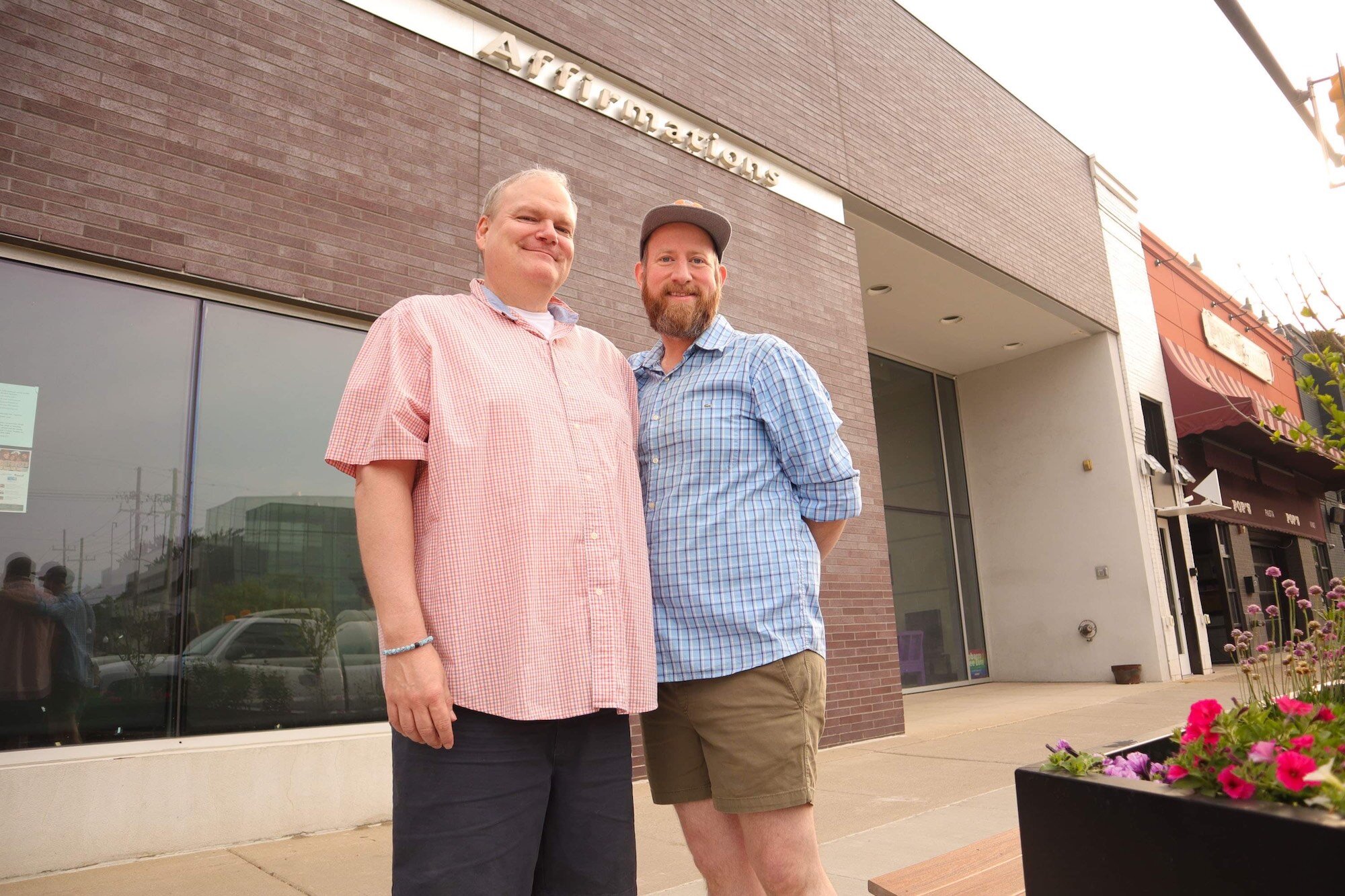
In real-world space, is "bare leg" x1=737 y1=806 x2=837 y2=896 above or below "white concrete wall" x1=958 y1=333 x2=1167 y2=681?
below

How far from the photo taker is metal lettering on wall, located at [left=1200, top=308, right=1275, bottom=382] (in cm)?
1602

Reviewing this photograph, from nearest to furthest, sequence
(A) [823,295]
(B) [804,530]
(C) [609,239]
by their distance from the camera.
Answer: (B) [804,530] < (C) [609,239] < (A) [823,295]

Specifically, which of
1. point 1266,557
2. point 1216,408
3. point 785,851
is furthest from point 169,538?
point 1266,557

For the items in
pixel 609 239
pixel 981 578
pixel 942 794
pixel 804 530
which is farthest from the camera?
pixel 981 578

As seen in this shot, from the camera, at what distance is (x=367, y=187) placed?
17.1 feet

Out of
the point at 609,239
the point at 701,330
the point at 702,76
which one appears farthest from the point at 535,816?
the point at 702,76

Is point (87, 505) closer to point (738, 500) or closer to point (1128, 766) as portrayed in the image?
point (738, 500)

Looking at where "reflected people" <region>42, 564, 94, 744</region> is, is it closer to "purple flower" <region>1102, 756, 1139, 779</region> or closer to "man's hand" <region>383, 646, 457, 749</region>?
"man's hand" <region>383, 646, 457, 749</region>

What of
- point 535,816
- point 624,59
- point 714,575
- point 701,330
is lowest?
point 535,816

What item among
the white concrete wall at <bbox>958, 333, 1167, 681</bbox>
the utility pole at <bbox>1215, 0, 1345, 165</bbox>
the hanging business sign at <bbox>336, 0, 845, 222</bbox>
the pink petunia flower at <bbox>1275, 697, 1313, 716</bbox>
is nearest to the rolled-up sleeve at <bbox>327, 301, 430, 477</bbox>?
the pink petunia flower at <bbox>1275, 697, 1313, 716</bbox>

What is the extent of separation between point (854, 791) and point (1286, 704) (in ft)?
13.4

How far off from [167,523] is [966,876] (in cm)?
393

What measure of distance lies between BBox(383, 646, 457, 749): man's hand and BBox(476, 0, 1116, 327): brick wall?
5.45 m

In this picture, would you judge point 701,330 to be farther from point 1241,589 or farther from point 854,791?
point 1241,589
